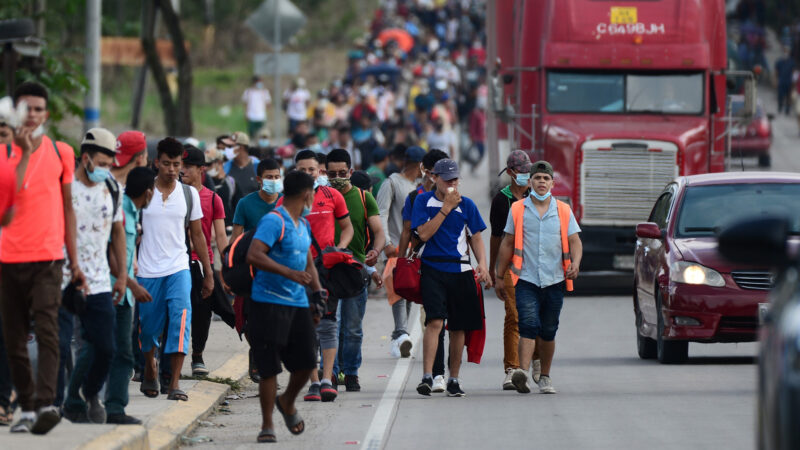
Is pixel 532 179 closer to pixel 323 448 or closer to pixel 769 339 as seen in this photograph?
pixel 323 448

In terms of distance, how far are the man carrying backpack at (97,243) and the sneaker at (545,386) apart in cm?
388

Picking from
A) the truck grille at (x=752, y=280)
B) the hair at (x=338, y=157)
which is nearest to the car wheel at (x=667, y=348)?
the truck grille at (x=752, y=280)

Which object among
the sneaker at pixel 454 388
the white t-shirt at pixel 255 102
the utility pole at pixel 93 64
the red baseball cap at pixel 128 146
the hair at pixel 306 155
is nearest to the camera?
the red baseball cap at pixel 128 146

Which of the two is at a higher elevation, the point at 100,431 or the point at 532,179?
the point at 532,179

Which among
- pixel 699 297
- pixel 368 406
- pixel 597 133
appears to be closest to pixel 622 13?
pixel 597 133

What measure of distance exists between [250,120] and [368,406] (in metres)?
26.9

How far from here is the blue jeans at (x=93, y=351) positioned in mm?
9430

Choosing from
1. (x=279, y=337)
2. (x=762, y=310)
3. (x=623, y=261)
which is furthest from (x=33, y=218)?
(x=623, y=261)

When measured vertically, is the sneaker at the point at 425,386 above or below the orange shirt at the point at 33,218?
below

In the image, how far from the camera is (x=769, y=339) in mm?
5918

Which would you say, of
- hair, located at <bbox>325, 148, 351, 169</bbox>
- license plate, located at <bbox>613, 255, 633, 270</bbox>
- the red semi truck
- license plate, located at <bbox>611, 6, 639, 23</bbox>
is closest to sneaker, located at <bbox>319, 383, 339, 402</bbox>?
hair, located at <bbox>325, 148, 351, 169</bbox>

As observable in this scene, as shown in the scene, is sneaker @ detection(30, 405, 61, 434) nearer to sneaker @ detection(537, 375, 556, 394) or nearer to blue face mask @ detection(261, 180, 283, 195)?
blue face mask @ detection(261, 180, 283, 195)

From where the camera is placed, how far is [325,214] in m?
12.4

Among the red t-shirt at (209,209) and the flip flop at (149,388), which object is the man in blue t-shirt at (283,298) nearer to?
the flip flop at (149,388)
